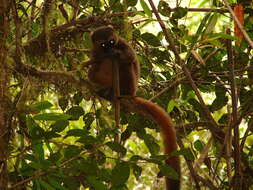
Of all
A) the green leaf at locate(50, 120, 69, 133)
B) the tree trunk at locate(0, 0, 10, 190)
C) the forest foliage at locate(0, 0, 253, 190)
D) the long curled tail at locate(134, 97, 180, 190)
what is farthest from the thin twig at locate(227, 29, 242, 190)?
the tree trunk at locate(0, 0, 10, 190)

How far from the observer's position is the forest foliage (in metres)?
2.08

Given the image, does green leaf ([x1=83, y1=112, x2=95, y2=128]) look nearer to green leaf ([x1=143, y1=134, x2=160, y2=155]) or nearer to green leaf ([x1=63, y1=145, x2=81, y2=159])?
green leaf ([x1=143, y1=134, x2=160, y2=155])

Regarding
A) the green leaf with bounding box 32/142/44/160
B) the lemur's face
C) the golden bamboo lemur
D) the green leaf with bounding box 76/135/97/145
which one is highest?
the lemur's face

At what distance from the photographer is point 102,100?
298cm

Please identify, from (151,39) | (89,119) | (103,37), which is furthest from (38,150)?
(103,37)

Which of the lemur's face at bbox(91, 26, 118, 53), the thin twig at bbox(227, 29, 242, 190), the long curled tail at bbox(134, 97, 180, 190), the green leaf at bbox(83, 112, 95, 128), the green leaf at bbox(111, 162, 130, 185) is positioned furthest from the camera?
the lemur's face at bbox(91, 26, 118, 53)

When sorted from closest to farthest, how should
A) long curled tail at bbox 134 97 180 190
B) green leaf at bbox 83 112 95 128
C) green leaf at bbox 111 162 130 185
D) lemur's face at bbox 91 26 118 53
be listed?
green leaf at bbox 111 162 130 185, long curled tail at bbox 134 97 180 190, green leaf at bbox 83 112 95 128, lemur's face at bbox 91 26 118 53

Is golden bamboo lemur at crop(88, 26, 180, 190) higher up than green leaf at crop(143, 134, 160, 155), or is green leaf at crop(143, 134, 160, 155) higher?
golden bamboo lemur at crop(88, 26, 180, 190)

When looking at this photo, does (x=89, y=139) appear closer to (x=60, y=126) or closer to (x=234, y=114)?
(x=60, y=126)

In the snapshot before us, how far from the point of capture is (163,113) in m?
2.88

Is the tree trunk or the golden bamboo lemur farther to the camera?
the golden bamboo lemur

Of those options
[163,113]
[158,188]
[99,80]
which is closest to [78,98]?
[99,80]

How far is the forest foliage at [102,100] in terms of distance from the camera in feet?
6.82

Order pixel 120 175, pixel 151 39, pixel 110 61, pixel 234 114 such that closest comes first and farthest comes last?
pixel 120 175 < pixel 234 114 < pixel 151 39 < pixel 110 61
